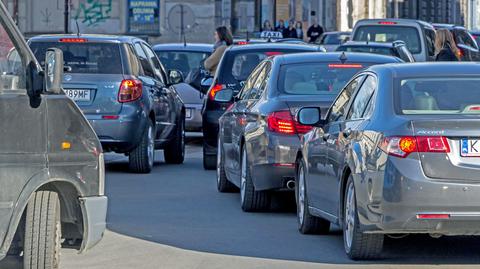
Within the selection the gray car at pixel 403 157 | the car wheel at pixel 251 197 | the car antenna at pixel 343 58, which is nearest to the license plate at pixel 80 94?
the car wheel at pixel 251 197

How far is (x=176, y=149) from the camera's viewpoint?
19516mm

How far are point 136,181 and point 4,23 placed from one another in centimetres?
829

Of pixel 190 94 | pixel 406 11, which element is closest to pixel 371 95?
pixel 190 94

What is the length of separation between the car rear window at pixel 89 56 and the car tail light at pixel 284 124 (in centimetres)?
476

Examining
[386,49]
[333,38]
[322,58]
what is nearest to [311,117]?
[322,58]

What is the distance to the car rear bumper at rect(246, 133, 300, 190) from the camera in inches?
497

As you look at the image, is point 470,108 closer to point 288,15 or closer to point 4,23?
point 4,23

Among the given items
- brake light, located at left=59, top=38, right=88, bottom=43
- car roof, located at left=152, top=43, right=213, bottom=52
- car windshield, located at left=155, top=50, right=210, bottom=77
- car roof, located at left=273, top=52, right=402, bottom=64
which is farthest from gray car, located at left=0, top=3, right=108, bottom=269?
car roof, located at left=152, top=43, right=213, bottom=52

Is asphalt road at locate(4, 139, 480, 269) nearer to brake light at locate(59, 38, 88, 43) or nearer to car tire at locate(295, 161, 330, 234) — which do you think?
car tire at locate(295, 161, 330, 234)

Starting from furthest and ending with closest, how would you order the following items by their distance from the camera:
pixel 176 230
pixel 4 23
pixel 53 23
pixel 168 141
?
pixel 53 23 < pixel 168 141 < pixel 176 230 < pixel 4 23

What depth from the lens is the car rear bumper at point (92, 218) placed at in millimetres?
8984

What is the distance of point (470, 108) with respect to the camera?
984 cm

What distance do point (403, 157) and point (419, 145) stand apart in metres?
0.13

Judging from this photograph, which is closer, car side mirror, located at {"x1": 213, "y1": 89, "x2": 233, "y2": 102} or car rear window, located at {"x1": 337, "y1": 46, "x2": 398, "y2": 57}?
car side mirror, located at {"x1": 213, "y1": 89, "x2": 233, "y2": 102}
